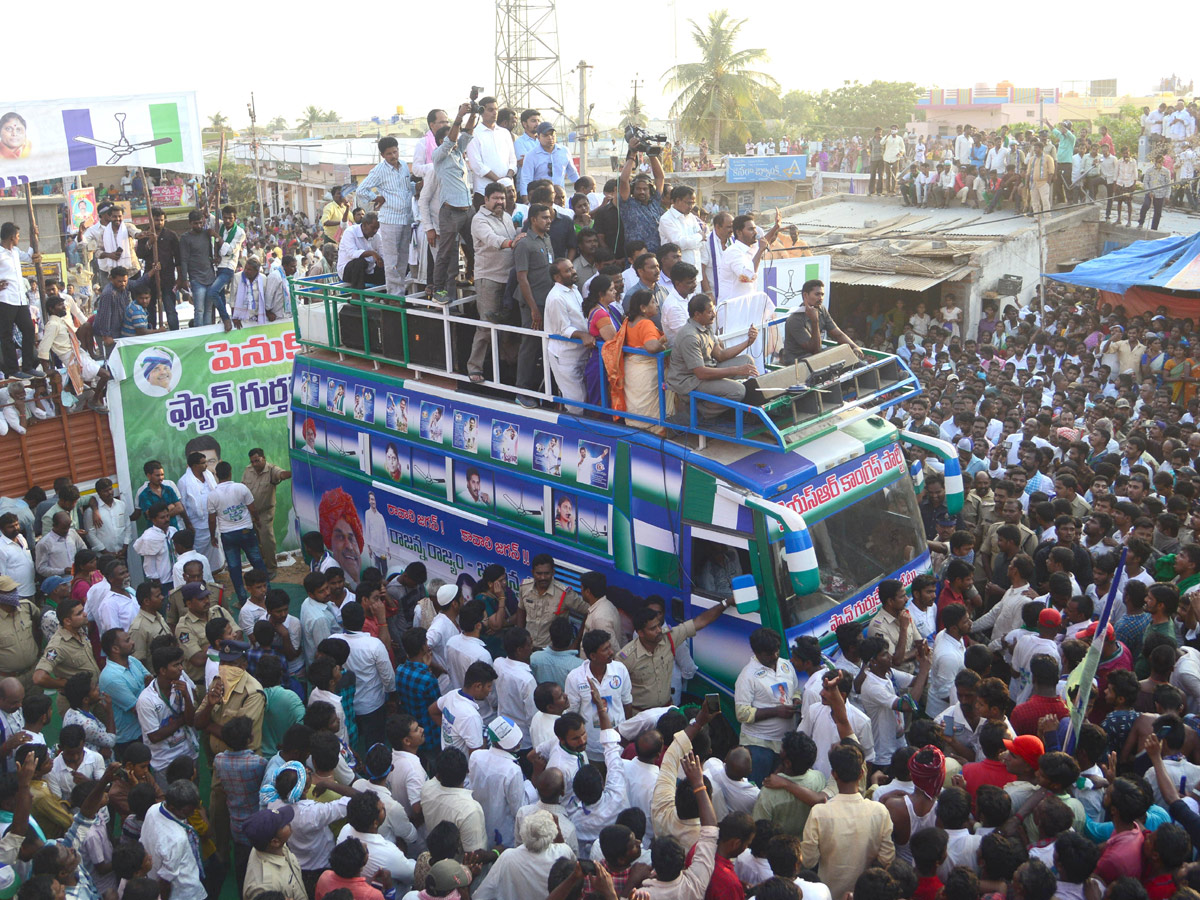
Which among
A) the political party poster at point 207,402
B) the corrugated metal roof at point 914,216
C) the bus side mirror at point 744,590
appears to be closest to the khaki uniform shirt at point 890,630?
the bus side mirror at point 744,590

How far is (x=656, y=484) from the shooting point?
7492mm

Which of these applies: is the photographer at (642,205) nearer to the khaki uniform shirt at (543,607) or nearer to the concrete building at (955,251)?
the khaki uniform shirt at (543,607)

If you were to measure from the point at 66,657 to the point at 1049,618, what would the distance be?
22.0ft

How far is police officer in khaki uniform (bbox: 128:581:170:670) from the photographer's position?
300 inches

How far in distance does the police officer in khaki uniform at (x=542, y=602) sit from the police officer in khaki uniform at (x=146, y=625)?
2.66 m

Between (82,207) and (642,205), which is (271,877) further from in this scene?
(82,207)

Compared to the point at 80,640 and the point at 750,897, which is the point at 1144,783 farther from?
the point at 80,640

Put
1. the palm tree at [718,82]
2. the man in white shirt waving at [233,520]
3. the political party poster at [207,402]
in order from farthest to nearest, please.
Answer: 1. the palm tree at [718,82]
2. the political party poster at [207,402]
3. the man in white shirt waving at [233,520]

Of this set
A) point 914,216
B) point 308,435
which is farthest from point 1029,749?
point 914,216

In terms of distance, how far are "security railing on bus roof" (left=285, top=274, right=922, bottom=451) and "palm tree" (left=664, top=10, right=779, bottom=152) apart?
37146 mm

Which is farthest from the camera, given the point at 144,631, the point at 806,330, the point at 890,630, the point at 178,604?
the point at 806,330

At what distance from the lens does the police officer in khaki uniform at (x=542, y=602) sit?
7883 millimetres

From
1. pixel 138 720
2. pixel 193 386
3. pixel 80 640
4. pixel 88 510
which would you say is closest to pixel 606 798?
pixel 138 720

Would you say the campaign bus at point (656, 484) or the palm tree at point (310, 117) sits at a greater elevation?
the palm tree at point (310, 117)
